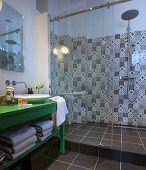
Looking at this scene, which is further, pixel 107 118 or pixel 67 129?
pixel 107 118

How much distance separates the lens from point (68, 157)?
1.76 m

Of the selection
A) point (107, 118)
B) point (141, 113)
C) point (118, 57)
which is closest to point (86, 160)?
point (107, 118)

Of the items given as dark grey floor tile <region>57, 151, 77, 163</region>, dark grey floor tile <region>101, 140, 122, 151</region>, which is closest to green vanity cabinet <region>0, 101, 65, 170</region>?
dark grey floor tile <region>57, 151, 77, 163</region>

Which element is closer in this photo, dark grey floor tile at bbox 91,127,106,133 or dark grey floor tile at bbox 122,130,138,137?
dark grey floor tile at bbox 122,130,138,137

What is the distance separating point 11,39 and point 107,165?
183cm

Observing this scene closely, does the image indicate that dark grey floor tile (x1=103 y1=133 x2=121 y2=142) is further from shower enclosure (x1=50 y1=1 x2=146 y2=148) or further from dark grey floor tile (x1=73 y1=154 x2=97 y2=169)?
dark grey floor tile (x1=73 y1=154 x2=97 y2=169)

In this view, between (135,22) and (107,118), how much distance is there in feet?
5.90

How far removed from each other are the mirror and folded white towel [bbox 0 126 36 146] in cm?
76

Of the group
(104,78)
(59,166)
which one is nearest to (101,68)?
(104,78)

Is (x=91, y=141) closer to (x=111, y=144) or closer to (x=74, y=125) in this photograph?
(x=111, y=144)

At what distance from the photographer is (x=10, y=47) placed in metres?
1.73

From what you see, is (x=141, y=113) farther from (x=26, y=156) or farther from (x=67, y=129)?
(x=26, y=156)

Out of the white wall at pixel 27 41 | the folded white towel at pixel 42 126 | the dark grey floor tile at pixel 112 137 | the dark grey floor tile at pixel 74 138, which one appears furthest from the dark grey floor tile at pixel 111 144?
the white wall at pixel 27 41

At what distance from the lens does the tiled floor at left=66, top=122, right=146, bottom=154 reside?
1795 mm
